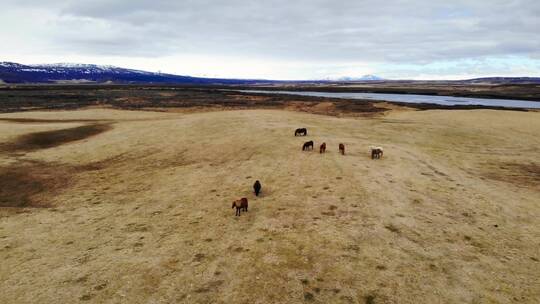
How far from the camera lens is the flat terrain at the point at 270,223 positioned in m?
13.1

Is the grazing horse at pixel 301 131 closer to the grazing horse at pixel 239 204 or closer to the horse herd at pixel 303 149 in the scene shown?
the horse herd at pixel 303 149

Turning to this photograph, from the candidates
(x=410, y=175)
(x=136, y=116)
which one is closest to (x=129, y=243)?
(x=410, y=175)

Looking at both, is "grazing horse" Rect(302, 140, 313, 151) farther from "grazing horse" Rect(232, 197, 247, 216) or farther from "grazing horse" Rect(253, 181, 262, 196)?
"grazing horse" Rect(232, 197, 247, 216)

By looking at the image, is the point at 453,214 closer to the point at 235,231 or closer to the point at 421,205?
the point at 421,205

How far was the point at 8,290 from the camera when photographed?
43.3ft

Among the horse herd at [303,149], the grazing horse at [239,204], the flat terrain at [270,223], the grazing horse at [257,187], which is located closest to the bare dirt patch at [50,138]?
the flat terrain at [270,223]

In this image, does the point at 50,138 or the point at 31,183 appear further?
the point at 50,138

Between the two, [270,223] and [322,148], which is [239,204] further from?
[322,148]

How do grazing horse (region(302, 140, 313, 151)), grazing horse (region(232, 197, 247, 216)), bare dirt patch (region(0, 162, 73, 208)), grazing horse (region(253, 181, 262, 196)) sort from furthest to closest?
grazing horse (region(302, 140, 313, 151)) → bare dirt patch (region(0, 162, 73, 208)) → grazing horse (region(253, 181, 262, 196)) → grazing horse (region(232, 197, 247, 216))

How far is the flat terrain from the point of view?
42.8ft

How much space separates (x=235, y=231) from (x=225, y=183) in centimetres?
769

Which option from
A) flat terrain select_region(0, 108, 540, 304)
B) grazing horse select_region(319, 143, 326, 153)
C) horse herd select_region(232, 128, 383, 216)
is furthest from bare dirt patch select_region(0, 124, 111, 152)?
grazing horse select_region(319, 143, 326, 153)

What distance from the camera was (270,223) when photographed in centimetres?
1805

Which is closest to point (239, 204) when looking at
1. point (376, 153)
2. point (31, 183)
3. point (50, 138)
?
point (376, 153)
